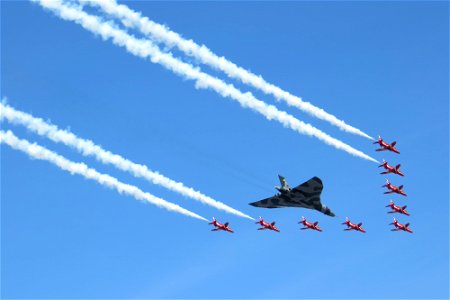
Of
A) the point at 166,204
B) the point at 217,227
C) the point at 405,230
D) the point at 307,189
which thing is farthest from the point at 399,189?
the point at 166,204

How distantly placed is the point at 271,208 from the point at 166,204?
18308 millimetres

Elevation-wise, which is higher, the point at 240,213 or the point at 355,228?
the point at 355,228

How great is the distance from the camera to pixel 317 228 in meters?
105

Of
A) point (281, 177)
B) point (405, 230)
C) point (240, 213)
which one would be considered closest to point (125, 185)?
point (240, 213)

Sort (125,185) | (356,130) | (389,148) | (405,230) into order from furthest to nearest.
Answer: (405,230), (389,148), (356,130), (125,185)

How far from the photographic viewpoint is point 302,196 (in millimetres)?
98438

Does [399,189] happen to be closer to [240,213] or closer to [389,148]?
[389,148]

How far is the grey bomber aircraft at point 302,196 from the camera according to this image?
9719 centimetres

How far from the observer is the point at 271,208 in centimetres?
10294

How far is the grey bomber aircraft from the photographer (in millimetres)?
97188

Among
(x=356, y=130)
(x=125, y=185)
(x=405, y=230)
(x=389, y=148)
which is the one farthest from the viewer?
(x=405, y=230)

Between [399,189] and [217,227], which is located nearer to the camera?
[217,227]

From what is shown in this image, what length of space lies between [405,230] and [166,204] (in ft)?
109

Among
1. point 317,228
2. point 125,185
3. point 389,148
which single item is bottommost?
point 125,185
